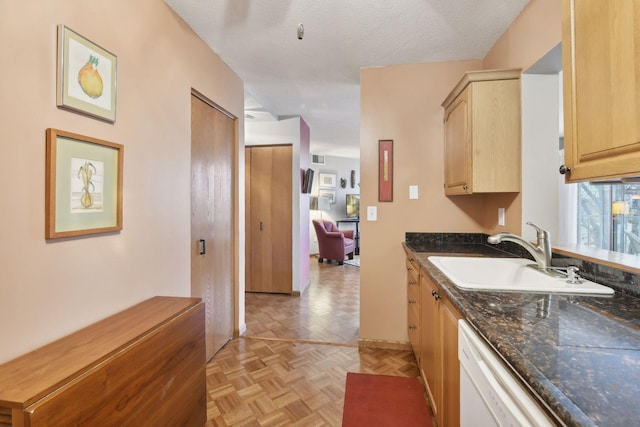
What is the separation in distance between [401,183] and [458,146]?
1.98 feet

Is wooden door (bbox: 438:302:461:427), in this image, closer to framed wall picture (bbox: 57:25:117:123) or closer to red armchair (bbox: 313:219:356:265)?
framed wall picture (bbox: 57:25:117:123)

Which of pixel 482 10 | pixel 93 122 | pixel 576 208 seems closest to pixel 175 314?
pixel 93 122

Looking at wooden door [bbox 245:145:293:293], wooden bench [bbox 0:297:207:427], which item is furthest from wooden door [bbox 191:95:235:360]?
wooden door [bbox 245:145:293:293]

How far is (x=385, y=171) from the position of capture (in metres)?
2.64

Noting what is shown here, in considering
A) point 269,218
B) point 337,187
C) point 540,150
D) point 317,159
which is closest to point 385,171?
point 540,150

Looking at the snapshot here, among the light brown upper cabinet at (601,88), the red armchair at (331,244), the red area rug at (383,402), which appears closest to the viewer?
the light brown upper cabinet at (601,88)

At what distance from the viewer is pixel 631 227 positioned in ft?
8.70

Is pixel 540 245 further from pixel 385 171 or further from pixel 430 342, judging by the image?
pixel 385 171

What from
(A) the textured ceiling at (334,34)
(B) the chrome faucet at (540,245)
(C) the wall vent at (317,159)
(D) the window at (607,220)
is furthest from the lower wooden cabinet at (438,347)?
(C) the wall vent at (317,159)

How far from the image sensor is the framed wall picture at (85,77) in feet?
3.87

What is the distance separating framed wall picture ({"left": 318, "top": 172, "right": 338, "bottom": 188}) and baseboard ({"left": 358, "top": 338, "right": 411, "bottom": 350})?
5271 millimetres

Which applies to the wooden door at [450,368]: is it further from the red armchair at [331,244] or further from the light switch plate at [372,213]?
the red armchair at [331,244]

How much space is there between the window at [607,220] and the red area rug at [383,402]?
2145mm

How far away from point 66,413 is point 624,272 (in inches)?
74.5
